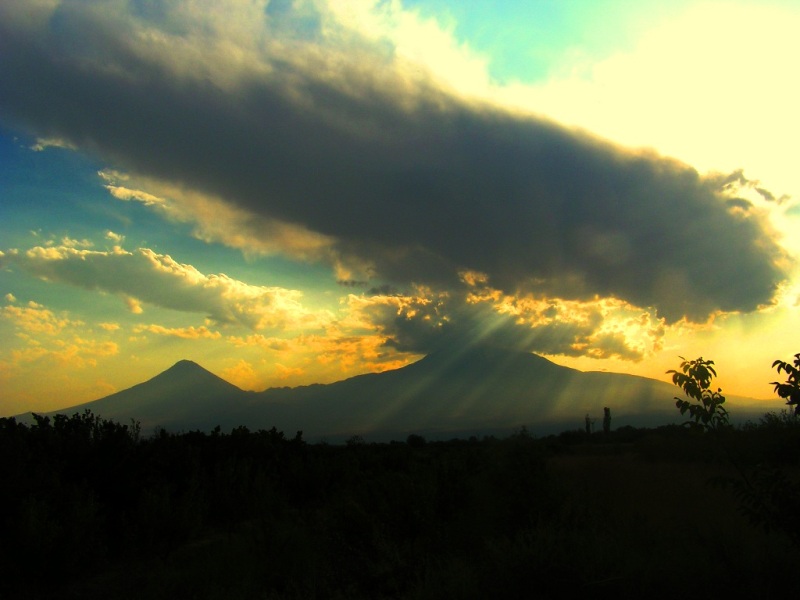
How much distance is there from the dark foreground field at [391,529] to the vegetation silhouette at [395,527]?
1.5 inches

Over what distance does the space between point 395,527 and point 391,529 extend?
0.10 m

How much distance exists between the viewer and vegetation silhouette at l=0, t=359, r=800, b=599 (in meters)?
9.74

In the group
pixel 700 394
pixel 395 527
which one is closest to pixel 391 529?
pixel 395 527

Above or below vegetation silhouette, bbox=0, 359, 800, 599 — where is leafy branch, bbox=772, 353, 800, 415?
above

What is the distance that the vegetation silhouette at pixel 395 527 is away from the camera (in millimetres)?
9742

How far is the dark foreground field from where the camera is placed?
971cm

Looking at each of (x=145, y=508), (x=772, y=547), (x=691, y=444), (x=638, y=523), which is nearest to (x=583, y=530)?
(x=638, y=523)

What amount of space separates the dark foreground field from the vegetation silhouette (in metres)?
0.04

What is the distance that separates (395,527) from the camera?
46.4 feet

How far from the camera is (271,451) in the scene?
1042 inches

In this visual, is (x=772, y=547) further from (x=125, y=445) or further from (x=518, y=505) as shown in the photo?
(x=125, y=445)

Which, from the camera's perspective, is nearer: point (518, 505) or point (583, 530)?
point (583, 530)

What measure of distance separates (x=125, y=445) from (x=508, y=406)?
183 m

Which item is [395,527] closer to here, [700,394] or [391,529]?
[391,529]
